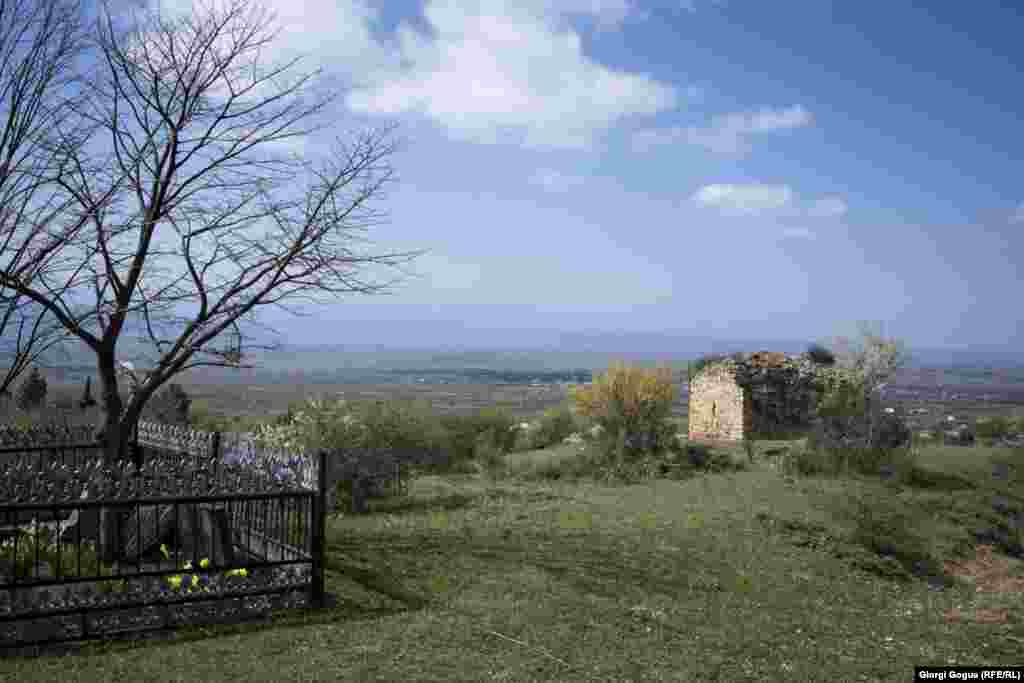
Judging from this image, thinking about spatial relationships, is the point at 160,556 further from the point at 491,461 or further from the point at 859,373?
the point at 859,373

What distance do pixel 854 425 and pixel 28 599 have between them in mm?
15373

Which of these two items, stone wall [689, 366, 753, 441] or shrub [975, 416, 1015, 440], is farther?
shrub [975, 416, 1015, 440]

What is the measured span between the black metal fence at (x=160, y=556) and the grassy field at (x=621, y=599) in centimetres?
25

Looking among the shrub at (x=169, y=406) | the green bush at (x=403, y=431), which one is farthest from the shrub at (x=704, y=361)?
the shrub at (x=169, y=406)

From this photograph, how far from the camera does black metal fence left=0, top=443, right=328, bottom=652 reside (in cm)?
585

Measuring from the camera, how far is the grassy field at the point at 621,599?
5660mm

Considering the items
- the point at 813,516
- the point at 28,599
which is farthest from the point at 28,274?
the point at 813,516

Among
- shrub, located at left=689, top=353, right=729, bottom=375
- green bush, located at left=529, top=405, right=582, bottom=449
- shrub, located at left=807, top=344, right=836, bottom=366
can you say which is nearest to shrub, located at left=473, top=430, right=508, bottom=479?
green bush, located at left=529, top=405, right=582, bottom=449

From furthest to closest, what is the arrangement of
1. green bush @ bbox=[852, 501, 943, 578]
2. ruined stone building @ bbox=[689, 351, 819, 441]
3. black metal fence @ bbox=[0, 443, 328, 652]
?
ruined stone building @ bbox=[689, 351, 819, 441], green bush @ bbox=[852, 501, 943, 578], black metal fence @ bbox=[0, 443, 328, 652]

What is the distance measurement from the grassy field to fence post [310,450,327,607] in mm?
213

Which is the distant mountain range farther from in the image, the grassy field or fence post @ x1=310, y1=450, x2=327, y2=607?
fence post @ x1=310, y1=450, x2=327, y2=607

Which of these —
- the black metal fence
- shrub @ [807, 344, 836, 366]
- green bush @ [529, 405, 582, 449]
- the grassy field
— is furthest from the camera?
shrub @ [807, 344, 836, 366]

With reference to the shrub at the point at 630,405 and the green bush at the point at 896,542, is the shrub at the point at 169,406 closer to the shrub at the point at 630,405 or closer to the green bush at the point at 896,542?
the shrub at the point at 630,405

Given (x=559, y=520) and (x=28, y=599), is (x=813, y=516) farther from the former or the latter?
(x=28, y=599)
